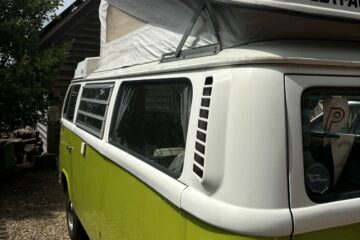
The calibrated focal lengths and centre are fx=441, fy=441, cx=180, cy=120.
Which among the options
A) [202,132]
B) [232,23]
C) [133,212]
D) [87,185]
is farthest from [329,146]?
[87,185]

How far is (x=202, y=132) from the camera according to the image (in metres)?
1.81

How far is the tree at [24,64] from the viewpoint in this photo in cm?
785

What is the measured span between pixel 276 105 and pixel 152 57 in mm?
1397

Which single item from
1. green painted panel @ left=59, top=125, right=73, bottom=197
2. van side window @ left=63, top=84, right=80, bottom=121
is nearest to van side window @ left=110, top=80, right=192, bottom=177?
green painted panel @ left=59, top=125, right=73, bottom=197

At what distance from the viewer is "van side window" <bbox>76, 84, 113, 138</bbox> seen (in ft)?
11.1

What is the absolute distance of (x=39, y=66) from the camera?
26.7 ft

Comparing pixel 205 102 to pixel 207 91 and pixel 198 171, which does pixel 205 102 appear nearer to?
pixel 207 91

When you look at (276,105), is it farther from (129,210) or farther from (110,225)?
(110,225)

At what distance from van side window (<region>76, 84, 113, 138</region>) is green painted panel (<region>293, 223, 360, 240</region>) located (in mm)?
1962

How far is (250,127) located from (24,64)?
7.02m

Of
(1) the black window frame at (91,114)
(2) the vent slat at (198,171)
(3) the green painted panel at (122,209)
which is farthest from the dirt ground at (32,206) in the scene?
(2) the vent slat at (198,171)

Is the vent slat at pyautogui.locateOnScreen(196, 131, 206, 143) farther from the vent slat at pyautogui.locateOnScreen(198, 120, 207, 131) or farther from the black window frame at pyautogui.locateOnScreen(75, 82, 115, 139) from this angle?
the black window frame at pyautogui.locateOnScreen(75, 82, 115, 139)

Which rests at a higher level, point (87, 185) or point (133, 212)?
point (133, 212)

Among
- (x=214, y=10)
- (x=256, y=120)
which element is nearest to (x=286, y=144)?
(x=256, y=120)
